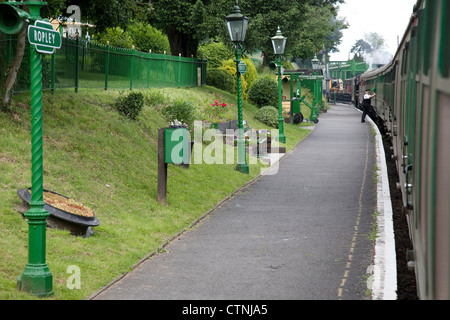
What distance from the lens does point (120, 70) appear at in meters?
21.7

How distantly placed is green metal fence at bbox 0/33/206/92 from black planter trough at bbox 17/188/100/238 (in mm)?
5726

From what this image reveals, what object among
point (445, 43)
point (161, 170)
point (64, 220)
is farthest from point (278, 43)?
point (445, 43)

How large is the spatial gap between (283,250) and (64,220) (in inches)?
123

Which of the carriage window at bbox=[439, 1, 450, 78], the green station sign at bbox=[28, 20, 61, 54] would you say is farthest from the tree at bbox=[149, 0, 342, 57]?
the carriage window at bbox=[439, 1, 450, 78]

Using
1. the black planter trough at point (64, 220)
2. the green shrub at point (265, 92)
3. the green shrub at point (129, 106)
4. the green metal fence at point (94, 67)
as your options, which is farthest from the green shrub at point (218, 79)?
the black planter trough at point (64, 220)

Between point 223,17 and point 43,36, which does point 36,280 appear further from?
point 223,17

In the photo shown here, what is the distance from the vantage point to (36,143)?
724 centimetres

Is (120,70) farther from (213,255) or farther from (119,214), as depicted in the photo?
(213,255)

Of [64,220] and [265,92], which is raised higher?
[265,92]

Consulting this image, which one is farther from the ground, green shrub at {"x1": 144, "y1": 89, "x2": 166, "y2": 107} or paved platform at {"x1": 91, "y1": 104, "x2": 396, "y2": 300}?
green shrub at {"x1": 144, "y1": 89, "x2": 166, "y2": 107}

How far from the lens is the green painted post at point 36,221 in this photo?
23.0 feet

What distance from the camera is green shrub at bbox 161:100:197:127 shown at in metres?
20.4

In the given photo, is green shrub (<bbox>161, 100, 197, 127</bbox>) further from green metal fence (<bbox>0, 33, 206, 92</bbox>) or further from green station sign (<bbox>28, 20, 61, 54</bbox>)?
green station sign (<bbox>28, 20, 61, 54</bbox>)
